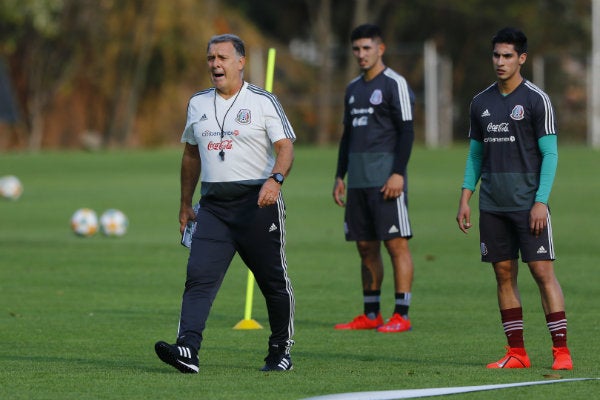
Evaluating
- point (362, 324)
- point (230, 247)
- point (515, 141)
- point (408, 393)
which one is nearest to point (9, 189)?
point (362, 324)

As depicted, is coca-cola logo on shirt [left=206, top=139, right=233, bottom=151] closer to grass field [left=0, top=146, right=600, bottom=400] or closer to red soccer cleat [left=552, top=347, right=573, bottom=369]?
grass field [left=0, top=146, right=600, bottom=400]

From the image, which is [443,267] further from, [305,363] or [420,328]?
[305,363]

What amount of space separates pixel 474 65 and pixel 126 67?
55.6 feet

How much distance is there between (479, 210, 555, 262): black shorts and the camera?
8.73m

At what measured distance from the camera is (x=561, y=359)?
28.7 feet

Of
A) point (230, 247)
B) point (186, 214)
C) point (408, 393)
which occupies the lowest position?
point (408, 393)

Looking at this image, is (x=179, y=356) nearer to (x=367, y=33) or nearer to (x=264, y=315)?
(x=264, y=315)

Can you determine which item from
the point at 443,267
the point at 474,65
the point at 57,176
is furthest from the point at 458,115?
the point at 443,267

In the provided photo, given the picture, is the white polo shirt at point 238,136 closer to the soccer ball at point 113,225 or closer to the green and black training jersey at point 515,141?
the green and black training jersey at point 515,141

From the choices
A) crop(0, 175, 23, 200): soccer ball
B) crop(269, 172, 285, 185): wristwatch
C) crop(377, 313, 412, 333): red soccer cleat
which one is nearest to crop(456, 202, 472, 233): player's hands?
crop(269, 172, 285, 185): wristwatch

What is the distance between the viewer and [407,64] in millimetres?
49875

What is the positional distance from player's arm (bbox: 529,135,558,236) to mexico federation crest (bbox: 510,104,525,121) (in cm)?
19

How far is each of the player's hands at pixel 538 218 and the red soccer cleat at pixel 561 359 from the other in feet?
2.50

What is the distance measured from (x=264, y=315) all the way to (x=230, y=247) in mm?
3528
